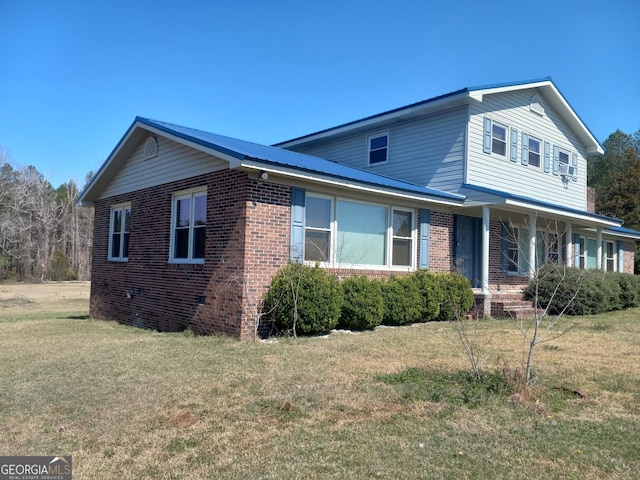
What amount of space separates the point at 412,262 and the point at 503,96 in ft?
20.9

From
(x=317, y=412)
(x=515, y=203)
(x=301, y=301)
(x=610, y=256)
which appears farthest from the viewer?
(x=610, y=256)

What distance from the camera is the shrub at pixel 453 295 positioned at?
1248 centimetres

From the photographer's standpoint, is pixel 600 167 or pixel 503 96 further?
pixel 600 167

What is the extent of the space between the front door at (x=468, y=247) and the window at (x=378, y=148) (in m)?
3.17

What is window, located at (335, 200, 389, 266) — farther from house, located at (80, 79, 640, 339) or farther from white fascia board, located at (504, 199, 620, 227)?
white fascia board, located at (504, 199, 620, 227)

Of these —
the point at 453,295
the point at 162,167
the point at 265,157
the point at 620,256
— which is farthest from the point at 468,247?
the point at 620,256

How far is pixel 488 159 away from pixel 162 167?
9133 millimetres

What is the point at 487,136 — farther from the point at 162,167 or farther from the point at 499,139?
the point at 162,167

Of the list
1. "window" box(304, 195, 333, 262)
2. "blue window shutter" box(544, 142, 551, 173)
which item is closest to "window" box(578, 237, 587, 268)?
"blue window shutter" box(544, 142, 551, 173)

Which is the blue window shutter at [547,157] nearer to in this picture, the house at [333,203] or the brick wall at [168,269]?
the house at [333,203]

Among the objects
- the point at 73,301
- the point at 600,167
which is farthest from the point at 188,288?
the point at 600,167

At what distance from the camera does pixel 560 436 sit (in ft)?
14.1

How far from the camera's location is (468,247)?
1530 centimetres

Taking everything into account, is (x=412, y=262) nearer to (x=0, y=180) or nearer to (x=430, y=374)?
(x=430, y=374)
